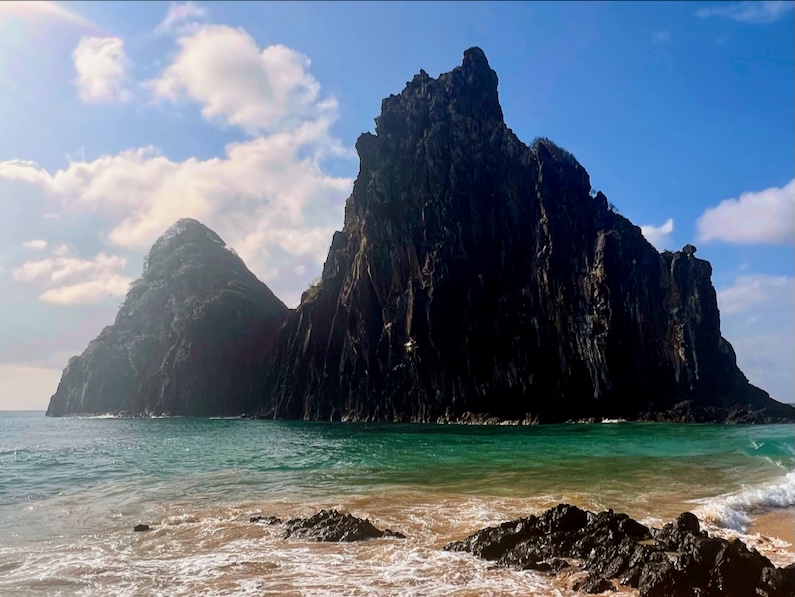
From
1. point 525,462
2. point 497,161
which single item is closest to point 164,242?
point 497,161

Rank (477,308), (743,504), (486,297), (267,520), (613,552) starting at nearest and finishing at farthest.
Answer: (613,552) < (267,520) < (743,504) < (477,308) < (486,297)

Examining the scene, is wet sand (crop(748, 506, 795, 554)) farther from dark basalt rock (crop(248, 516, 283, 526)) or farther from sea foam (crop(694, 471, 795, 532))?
dark basalt rock (crop(248, 516, 283, 526))

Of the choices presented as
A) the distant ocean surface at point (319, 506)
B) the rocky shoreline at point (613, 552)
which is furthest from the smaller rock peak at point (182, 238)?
the rocky shoreline at point (613, 552)

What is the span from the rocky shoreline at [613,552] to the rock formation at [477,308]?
241ft

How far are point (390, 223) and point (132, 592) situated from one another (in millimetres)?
91096

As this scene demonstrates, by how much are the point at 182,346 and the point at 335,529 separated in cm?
11922

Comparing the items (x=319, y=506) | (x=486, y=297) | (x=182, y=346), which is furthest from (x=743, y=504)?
(x=182, y=346)

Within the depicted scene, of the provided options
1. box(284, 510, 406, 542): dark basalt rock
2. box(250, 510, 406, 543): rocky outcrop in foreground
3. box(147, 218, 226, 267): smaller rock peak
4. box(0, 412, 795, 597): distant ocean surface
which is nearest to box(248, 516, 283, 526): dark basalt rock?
box(0, 412, 795, 597): distant ocean surface

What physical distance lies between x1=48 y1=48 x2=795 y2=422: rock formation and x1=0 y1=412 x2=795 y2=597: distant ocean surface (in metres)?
49.8

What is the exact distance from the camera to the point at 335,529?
1393cm

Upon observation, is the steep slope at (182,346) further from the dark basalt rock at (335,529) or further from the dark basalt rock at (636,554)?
the dark basalt rock at (636,554)

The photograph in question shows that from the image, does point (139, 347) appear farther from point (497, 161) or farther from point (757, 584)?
point (757, 584)

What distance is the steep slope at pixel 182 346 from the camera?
121 m

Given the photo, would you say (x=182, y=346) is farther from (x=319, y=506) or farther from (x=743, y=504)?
(x=743, y=504)
